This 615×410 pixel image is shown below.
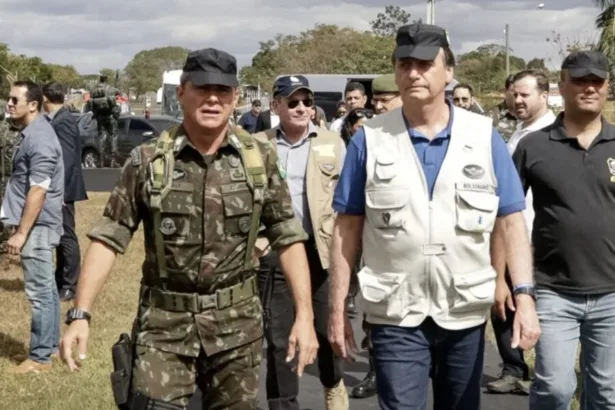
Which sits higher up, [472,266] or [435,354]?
[472,266]

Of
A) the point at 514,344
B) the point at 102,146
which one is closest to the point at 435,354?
the point at 514,344

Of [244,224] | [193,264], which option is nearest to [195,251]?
[193,264]

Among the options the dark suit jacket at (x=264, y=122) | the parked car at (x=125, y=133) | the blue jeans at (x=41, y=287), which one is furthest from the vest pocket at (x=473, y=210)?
the parked car at (x=125, y=133)

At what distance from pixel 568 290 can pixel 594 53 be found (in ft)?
3.69

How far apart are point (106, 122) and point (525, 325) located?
2376cm

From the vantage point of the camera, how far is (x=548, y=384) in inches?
184

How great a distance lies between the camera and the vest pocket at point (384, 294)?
3.83 m

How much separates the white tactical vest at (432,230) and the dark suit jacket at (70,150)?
604 centimetres

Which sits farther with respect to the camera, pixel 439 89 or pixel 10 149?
pixel 10 149

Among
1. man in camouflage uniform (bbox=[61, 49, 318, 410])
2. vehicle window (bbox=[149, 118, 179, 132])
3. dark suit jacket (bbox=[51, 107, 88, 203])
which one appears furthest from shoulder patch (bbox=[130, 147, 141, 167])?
vehicle window (bbox=[149, 118, 179, 132])

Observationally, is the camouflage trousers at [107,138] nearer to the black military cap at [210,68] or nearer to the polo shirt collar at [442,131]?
the black military cap at [210,68]

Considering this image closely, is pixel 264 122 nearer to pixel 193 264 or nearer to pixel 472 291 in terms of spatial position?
pixel 193 264

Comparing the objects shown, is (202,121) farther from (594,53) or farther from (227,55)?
(594,53)

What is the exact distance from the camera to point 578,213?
4.72 metres
